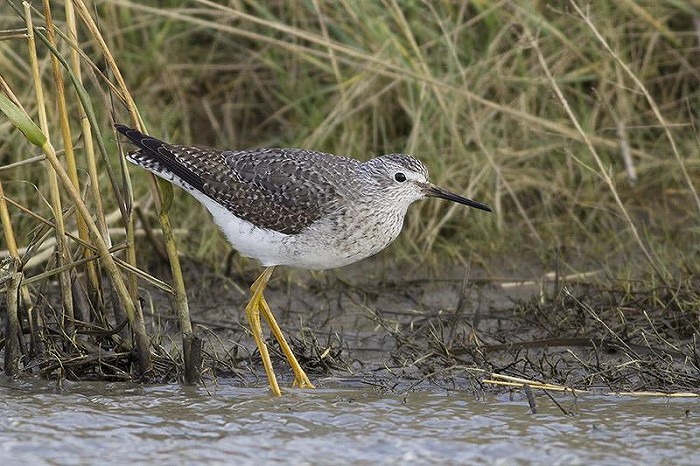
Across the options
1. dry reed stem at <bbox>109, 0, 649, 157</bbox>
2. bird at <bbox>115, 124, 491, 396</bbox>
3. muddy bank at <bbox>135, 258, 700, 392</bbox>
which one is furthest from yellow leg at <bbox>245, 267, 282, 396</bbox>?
dry reed stem at <bbox>109, 0, 649, 157</bbox>

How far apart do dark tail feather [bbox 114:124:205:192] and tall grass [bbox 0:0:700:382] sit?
1.58 metres

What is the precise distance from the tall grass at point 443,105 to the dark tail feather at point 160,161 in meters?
1.58

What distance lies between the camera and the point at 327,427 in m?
5.74

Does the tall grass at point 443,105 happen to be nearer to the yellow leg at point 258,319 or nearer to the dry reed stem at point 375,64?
the dry reed stem at point 375,64

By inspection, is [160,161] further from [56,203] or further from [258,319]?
[258,319]

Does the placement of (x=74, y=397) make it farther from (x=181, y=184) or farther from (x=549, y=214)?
(x=549, y=214)

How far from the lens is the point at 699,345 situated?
6613mm

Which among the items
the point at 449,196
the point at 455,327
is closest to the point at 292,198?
the point at 449,196

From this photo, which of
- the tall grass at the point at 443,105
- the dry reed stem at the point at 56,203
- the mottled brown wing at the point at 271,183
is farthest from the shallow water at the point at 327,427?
the tall grass at the point at 443,105

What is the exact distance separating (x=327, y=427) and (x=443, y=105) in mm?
3415

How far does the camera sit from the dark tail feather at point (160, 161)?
6.43 m

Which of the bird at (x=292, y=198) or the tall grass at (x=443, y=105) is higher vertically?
the tall grass at (x=443, y=105)

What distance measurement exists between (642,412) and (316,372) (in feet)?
6.13

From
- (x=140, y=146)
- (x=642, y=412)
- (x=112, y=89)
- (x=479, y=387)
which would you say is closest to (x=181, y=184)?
(x=140, y=146)
